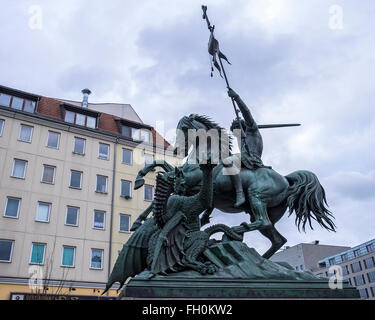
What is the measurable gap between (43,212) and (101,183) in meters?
4.82

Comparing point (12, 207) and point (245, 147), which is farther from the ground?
point (12, 207)

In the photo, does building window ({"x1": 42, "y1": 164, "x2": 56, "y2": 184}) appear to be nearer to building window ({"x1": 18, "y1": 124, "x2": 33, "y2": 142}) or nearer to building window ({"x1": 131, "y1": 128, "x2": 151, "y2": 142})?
building window ({"x1": 18, "y1": 124, "x2": 33, "y2": 142})

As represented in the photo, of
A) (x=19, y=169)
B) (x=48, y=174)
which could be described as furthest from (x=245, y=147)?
(x=19, y=169)

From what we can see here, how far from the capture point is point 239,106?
715cm

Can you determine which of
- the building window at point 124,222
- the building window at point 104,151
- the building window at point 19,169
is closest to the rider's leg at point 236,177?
the building window at point 124,222

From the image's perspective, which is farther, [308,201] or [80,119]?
[80,119]

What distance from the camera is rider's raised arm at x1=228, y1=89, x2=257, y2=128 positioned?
23.4 ft

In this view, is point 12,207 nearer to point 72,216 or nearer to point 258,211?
point 72,216

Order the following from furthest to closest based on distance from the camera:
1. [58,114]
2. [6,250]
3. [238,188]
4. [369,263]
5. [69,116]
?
1. [369,263]
2. [69,116]
3. [58,114]
4. [6,250]
5. [238,188]

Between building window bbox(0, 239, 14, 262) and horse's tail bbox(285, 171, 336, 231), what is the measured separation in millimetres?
20229

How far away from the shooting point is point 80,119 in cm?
2959

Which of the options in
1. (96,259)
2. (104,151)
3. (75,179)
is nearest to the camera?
(96,259)

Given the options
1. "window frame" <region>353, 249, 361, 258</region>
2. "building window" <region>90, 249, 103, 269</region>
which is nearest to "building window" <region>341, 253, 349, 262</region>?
"window frame" <region>353, 249, 361, 258</region>

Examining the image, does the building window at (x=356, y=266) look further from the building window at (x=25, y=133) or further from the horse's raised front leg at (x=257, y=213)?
the horse's raised front leg at (x=257, y=213)
